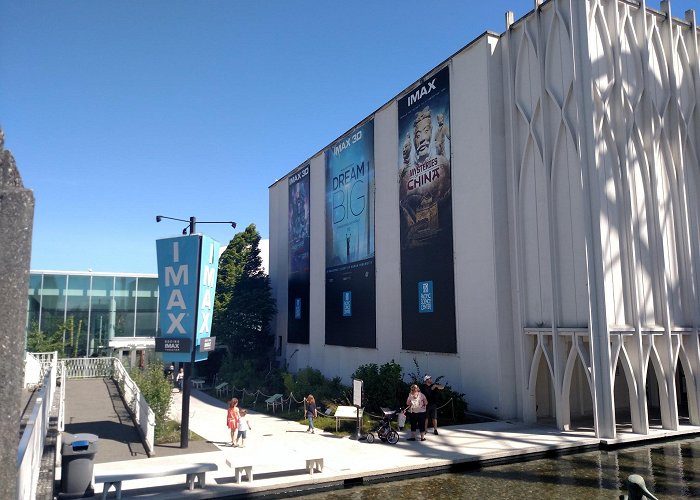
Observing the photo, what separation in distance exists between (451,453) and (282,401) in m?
12.2

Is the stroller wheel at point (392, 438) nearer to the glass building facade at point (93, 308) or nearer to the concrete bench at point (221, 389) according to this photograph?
the concrete bench at point (221, 389)

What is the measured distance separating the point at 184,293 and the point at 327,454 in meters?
6.45

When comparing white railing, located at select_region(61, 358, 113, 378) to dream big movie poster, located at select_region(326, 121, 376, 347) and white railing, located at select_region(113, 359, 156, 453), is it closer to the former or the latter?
white railing, located at select_region(113, 359, 156, 453)

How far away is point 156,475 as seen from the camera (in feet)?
37.7

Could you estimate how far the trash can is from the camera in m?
11.0

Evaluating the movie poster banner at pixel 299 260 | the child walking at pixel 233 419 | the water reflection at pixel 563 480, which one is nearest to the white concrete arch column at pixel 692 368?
the water reflection at pixel 563 480

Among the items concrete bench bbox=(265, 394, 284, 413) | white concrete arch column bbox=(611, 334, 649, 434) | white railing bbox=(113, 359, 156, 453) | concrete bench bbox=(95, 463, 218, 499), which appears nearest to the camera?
concrete bench bbox=(95, 463, 218, 499)

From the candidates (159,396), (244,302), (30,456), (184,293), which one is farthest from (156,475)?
(244,302)

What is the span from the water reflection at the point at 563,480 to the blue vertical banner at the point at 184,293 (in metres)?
6.87

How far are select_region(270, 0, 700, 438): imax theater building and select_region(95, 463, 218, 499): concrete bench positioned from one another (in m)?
11.8

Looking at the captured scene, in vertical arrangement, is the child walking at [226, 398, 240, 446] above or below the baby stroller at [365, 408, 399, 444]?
above

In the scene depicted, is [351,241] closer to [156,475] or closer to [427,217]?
[427,217]

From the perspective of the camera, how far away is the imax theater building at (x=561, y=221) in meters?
18.0

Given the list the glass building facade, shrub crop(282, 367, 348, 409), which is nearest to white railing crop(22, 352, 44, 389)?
shrub crop(282, 367, 348, 409)
